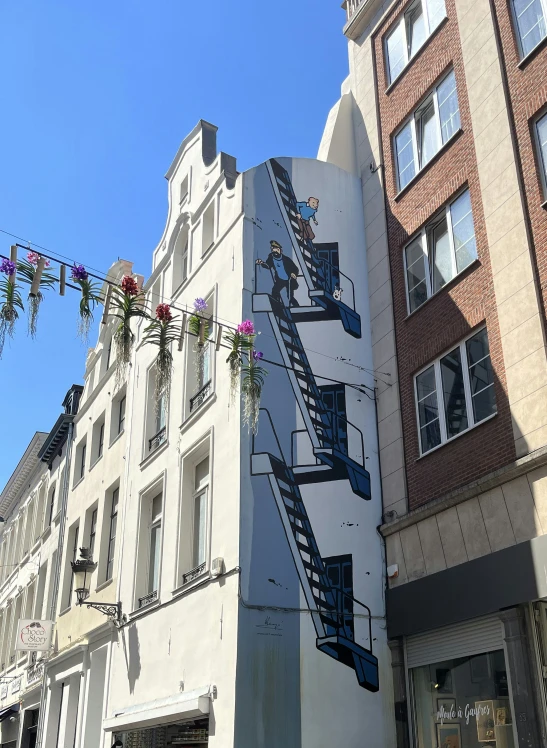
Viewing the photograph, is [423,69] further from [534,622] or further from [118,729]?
[118,729]

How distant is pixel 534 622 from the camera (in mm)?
10945

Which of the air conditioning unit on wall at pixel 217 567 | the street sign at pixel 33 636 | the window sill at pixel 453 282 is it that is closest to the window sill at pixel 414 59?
the window sill at pixel 453 282

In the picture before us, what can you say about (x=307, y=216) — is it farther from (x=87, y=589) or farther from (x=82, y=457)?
(x=82, y=457)

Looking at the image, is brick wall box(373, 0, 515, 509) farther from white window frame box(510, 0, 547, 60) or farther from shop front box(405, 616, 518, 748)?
shop front box(405, 616, 518, 748)

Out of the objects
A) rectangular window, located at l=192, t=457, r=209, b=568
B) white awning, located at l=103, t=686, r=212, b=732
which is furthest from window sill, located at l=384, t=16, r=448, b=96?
white awning, located at l=103, t=686, r=212, b=732

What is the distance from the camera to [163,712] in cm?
1412

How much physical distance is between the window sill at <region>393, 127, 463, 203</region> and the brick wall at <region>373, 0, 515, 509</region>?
37 mm

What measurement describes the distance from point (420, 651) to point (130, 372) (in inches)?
447

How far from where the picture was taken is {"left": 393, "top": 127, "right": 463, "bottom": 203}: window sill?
14.8 metres

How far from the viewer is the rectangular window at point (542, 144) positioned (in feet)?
41.0

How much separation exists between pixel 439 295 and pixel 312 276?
307cm

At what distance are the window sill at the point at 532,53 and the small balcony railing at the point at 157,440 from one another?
1032cm

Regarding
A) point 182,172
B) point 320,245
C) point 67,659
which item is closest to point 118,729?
point 67,659

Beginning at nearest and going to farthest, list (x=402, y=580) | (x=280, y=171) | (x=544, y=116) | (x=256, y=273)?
(x=544, y=116), (x=402, y=580), (x=256, y=273), (x=280, y=171)
